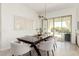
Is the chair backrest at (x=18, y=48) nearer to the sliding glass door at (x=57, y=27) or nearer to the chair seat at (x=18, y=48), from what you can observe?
the chair seat at (x=18, y=48)

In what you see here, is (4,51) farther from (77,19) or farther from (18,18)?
(77,19)

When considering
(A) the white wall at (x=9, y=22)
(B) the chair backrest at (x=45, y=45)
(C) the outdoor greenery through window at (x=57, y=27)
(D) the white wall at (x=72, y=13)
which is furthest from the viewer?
(D) the white wall at (x=72, y=13)

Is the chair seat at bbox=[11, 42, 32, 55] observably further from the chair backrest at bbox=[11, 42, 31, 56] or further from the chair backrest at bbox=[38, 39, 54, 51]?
the chair backrest at bbox=[38, 39, 54, 51]

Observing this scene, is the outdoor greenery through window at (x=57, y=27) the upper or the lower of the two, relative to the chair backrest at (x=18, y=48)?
upper

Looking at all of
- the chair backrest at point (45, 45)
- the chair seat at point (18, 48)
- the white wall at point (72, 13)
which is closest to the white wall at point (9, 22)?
the chair seat at point (18, 48)

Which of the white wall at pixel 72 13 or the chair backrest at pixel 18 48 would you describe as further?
the white wall at pixel 72 13

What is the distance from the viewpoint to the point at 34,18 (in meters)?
4.80

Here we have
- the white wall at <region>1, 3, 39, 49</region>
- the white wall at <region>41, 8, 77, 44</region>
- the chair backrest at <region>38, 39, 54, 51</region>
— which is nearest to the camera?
the chair backrest at <region>38, 39, 54, 51</region>

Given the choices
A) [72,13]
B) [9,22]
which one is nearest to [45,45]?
[9,22]

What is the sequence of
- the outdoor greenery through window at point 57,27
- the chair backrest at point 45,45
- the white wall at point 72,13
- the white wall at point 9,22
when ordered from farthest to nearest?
1. the white wall at point 72,13
2. the outdoor greenery through window at point 57,27
3. the white wall at point 9,22
4. the chair backrest at point 45,45

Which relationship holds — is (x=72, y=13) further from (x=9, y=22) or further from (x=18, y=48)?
(x=18, y=48)

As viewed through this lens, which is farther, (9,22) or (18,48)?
(9,22)

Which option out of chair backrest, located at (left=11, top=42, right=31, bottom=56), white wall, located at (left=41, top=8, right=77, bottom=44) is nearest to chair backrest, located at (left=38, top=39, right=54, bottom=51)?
chair backrest, located at (left=11, top=42, right=31, bottom=56)

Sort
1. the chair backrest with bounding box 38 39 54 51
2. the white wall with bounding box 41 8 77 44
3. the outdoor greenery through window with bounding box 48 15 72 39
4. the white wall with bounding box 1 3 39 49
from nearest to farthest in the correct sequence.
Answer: the chair backrest with bounding box 38 39 54 51
the white wall with bounding box 1 3 39 49
the outdoor greenery through window with bounding box 48 15 72 39
the white wall with bounding box 41 8 77 44
